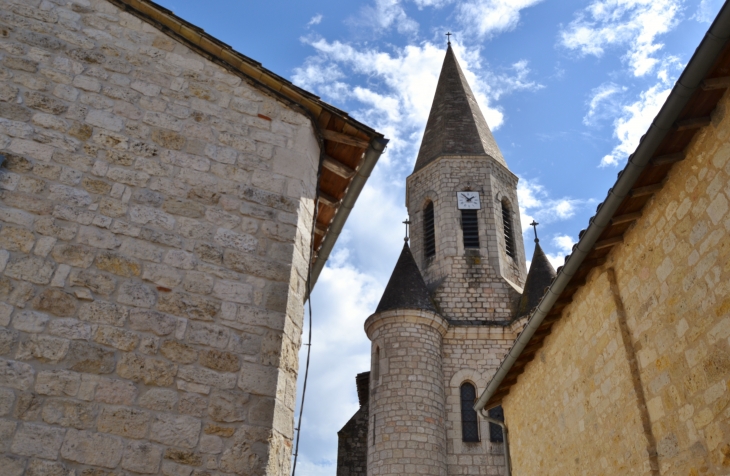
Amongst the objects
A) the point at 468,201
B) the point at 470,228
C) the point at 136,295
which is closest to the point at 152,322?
the point at 136,295

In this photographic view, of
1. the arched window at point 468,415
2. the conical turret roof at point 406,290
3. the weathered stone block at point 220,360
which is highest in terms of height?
the conical turret roof at point 406,290

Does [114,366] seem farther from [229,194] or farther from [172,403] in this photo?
[229,194]

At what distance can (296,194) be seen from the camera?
4887 mm

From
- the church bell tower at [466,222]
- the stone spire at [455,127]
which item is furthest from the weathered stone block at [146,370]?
the stone spire at [455,127]

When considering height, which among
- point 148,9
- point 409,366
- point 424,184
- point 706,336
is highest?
point 424,184

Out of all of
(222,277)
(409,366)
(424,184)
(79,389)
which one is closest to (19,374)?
(79,389)

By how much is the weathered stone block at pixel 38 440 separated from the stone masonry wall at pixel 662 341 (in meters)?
4.33

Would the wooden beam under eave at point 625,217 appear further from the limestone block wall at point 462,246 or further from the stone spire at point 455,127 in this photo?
the stone spire at point 455,127

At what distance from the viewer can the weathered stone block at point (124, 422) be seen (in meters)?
3.58

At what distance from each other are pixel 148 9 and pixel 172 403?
3.46 metres

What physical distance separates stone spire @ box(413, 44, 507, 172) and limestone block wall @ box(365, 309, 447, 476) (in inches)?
272

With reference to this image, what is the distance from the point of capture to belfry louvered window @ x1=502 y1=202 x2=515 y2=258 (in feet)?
61.2

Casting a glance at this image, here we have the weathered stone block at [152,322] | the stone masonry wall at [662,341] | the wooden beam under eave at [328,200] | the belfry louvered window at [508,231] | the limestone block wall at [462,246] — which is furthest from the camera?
the belfry louvered window at [508,231]

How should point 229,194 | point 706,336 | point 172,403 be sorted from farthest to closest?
point 229,194, point 706,336, point 172,403
